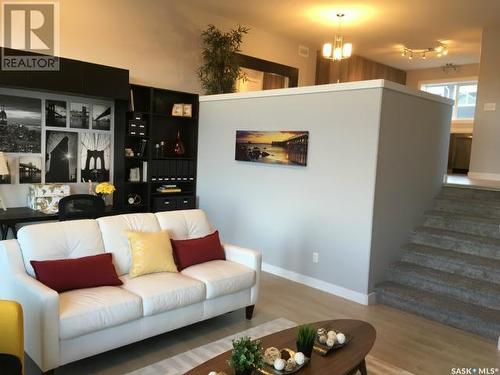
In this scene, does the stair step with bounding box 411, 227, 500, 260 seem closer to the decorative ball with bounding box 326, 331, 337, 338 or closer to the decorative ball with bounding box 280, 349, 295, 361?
the decorative ball with bounding box 326, 331, 337, 338

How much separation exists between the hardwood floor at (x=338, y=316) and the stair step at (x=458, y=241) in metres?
1.06

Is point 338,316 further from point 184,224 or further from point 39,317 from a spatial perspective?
point 39,317

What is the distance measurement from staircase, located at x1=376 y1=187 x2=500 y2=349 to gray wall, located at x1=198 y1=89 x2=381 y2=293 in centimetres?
53

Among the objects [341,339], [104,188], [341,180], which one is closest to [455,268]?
[341,180]

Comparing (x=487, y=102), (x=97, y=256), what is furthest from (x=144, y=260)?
(x=487, y=102)

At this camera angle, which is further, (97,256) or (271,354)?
(97,256)

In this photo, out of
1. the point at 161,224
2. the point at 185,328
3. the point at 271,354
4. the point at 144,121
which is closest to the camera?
the point at 271,354

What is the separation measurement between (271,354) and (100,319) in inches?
45.8

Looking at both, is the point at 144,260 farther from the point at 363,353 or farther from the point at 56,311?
the point at 363,353

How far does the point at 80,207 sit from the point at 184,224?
4.78 ft

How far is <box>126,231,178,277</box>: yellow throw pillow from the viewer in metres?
3.26

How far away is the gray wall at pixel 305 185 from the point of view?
4.25 m

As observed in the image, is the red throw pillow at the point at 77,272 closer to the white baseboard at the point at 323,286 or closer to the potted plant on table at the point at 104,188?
the potted plant on table at the point at 104,188

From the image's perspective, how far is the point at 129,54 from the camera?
5512 mm
